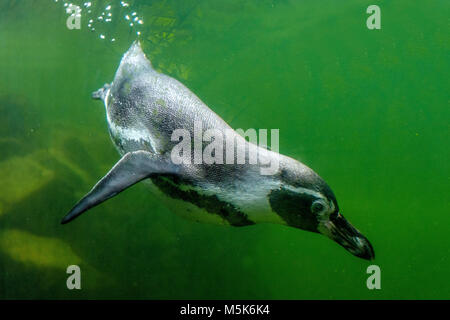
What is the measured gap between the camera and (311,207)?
5.47 feet

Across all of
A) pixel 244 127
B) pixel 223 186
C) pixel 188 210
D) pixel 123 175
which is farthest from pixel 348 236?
pixel 244 127

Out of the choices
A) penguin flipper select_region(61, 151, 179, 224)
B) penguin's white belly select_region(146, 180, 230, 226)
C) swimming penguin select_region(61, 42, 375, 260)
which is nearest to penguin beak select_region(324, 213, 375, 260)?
swimming penguin select_region(61, 42, 375, 260)

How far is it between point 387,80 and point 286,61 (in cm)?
151

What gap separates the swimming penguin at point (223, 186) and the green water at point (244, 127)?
213cm

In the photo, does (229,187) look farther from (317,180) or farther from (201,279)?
(201,279)

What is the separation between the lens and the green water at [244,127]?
3.90 m

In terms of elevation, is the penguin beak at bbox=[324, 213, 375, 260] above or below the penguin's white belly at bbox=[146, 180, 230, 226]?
below

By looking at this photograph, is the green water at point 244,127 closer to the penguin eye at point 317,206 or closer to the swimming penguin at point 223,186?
the swimming penguin at point 223,186

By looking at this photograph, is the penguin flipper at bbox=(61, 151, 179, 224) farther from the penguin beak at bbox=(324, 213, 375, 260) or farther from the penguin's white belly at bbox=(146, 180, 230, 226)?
the penguin beak at bbox=(324, 213, 375, 260)

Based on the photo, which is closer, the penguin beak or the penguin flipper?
the penguin flipper

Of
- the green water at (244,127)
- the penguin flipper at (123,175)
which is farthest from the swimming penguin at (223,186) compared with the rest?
the green water at (244,127)

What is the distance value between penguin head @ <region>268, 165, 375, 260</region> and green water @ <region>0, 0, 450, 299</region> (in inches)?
97.9

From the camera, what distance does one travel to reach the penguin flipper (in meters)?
1.48

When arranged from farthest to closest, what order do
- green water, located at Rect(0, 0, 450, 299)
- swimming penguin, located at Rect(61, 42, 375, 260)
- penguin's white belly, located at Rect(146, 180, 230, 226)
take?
green water, located at Rect(0, 0, 450, 299) → penguin's white belly, located at Rect(146, 180, 230, 226) → swimming penguin, located at Rect(61, 42, 375, 260)
